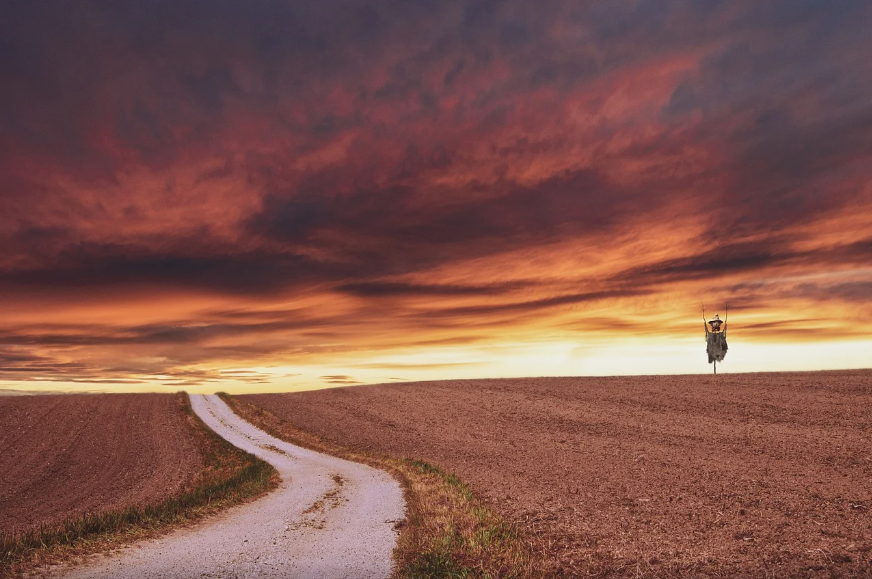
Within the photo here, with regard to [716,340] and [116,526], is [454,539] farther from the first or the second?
[716,340]

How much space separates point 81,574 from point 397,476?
14898mm

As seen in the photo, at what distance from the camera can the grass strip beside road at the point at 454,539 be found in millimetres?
10852

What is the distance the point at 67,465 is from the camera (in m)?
33.5

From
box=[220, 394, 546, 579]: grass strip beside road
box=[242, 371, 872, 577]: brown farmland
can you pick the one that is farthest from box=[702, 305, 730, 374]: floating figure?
box=[220, 394, 546, 579]: grass strip beside road

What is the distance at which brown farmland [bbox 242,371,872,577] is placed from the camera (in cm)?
1266

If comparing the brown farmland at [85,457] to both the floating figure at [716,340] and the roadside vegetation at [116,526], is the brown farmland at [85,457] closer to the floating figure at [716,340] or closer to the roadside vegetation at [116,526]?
the roadside vegetation at [116,526]

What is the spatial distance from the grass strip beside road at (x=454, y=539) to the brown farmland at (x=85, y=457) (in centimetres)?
1257

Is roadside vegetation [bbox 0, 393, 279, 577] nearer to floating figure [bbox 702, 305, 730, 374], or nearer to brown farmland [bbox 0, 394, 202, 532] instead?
brown farmland [bbox 0, 394, 202, 532]

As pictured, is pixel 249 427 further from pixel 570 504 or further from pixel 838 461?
pixel 838 461

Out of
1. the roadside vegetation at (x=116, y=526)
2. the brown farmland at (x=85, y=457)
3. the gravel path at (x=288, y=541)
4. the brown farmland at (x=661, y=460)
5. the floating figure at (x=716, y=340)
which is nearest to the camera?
the gravel path at (x=288, y=541)

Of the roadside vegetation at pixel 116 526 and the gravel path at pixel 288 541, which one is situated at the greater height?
the roadside vegetation at pixel 116 526

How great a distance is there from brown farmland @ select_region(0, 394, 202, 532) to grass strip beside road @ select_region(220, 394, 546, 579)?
495 inches

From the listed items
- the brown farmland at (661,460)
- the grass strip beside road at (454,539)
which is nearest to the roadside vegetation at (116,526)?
the grass strip beside road at (454,539)

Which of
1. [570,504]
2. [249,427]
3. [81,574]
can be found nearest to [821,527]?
[570,504]
